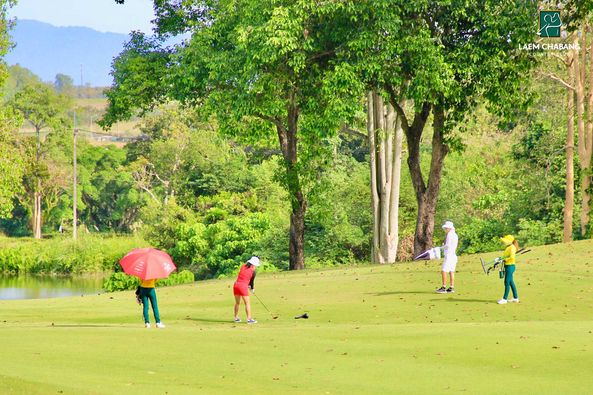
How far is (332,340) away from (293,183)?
22603 mm

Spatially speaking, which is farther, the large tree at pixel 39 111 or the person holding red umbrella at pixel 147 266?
the large tree at pixel 39 111

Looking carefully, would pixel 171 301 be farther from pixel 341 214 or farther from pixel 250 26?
pixel 341 214

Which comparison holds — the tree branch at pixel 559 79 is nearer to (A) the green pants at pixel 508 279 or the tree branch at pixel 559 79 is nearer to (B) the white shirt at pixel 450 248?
(B) the white shirt at pixel 450 248

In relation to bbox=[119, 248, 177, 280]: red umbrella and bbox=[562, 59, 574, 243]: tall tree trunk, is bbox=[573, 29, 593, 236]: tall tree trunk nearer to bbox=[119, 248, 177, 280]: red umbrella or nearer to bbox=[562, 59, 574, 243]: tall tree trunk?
bbox=[562, 59, 574, 243]: tall tree trunk

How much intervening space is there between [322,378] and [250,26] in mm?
26278

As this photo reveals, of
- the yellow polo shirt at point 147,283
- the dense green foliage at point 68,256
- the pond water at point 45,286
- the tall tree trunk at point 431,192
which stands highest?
the tall tree trunk at point 431,192

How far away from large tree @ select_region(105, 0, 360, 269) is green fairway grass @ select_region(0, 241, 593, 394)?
843 cm

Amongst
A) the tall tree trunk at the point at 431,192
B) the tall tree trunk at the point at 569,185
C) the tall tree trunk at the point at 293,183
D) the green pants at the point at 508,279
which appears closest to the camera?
the green pants at the point at 508,279

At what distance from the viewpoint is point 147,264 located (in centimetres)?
2514

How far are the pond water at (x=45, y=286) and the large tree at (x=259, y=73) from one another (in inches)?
1037

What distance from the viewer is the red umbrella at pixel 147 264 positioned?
25094 millimetres

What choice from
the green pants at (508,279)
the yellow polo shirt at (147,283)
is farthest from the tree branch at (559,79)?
the yellow polo shirt at (147,283)

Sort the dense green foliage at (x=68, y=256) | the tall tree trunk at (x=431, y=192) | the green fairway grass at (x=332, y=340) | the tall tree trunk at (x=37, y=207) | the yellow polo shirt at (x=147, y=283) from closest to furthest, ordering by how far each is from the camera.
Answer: the green fairway grass at (x=332, y=340) < the yellow polo shirt at (x=147, y=283) < the tall tree trunk at (x=431, y=192) < the dense green foliage at (x=68, y=256) < the tall tree trunk at (x=37, y=207)

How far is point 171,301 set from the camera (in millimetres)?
35562
